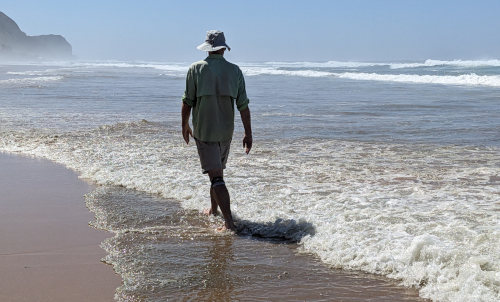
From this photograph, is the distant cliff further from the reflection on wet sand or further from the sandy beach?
the reflection on wet sand

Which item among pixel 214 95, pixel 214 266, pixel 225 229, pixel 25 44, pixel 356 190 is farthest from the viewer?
pixel 25 44

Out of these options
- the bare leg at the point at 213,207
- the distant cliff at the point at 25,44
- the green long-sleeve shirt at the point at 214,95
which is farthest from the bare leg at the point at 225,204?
the distant cliff at the point at 25,44

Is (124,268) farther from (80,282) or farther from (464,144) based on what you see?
(464,144)

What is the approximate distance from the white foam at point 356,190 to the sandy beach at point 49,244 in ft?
2.44

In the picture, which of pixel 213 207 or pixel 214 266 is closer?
pixel 214 266

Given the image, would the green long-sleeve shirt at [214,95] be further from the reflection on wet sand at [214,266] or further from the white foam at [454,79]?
the white foam at [454,79]

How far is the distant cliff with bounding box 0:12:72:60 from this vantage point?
128750 mm

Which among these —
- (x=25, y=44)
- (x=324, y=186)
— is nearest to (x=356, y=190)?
(x=324, y=186)

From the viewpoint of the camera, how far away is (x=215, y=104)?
475 cm

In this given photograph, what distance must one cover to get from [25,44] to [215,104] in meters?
161

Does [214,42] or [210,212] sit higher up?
[214,42]

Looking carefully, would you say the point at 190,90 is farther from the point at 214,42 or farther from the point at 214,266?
the point at 214,266

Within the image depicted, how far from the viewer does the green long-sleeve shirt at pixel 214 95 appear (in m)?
4.70

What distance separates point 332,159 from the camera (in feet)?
25.9
